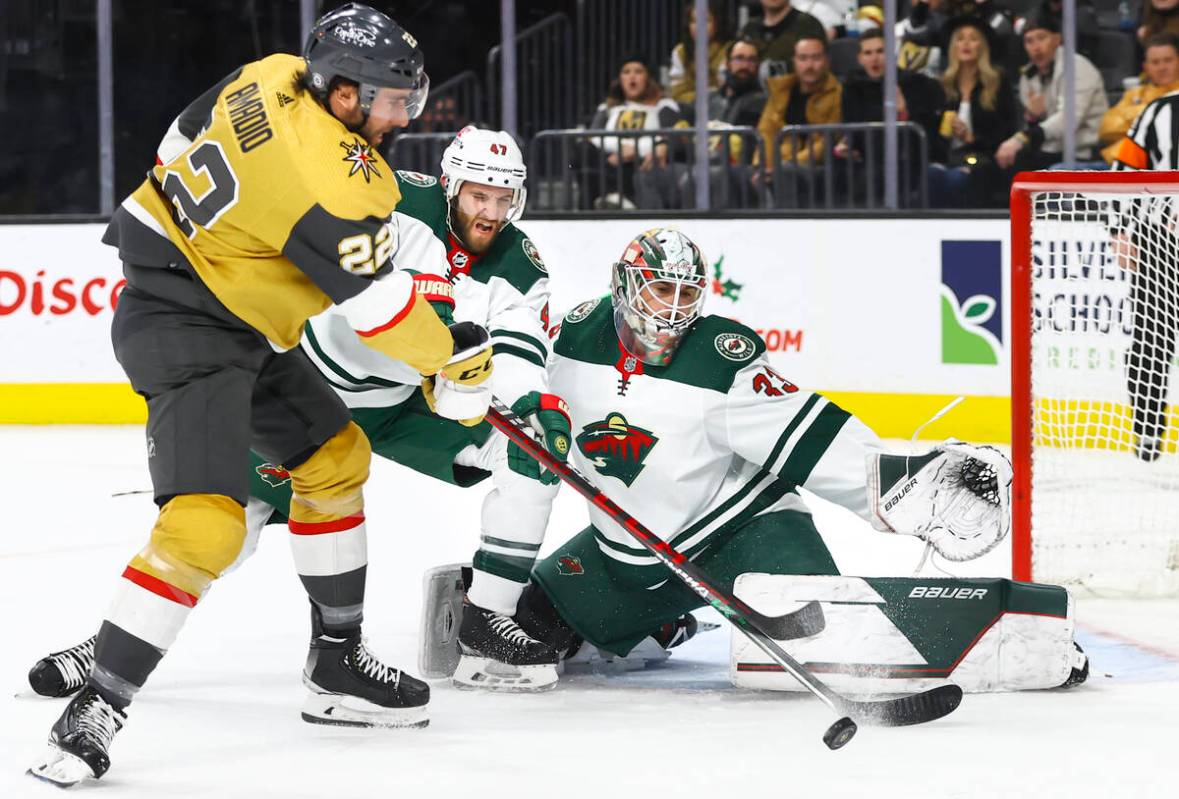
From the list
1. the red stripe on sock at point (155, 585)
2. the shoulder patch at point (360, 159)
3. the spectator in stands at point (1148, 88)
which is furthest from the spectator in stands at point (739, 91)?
the red stripe on sock at point (155, 585)

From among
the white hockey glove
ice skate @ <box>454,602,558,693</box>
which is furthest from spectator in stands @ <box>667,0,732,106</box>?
ice skate @ <box>454,602,558,693</box>

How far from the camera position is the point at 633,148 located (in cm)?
690

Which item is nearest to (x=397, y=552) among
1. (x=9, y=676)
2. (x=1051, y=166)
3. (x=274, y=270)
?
(x=9, y=676)

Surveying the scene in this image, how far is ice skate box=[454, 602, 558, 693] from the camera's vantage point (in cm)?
316

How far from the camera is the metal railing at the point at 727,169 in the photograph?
6.54 metres

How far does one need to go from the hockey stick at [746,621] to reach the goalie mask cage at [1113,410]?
3.89ft

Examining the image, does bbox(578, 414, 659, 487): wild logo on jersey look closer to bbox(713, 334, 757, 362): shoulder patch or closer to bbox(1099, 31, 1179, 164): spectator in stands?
bbox(713, 334, 757, 362): shoulder patch

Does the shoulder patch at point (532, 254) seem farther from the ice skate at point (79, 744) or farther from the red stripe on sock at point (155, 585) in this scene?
the ice skate at point (79, 744)

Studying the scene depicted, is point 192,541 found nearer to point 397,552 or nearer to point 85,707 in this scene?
point 85,707

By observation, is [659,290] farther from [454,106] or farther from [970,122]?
[454,106]

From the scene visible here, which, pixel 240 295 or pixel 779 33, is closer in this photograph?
pixel 240 295

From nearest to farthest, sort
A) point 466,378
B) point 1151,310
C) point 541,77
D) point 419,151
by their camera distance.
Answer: point 466,378
point 1151,310
point 419,151
point 541,77

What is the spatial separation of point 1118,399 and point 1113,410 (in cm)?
3

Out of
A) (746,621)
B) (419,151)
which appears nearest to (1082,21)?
(419,151)
